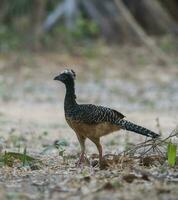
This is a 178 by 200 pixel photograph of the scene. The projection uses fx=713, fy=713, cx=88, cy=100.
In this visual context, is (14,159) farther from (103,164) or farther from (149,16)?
(149,16)

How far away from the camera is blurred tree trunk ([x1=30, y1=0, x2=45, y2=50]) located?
66.1 ft

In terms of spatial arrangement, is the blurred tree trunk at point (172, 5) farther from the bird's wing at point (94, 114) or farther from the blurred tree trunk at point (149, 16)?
the bird's wing at point (94, 114)

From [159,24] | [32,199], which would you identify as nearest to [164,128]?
[32,199]

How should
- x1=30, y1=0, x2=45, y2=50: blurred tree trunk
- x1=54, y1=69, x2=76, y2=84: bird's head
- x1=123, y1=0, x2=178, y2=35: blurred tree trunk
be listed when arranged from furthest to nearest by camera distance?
x1=123, y1=0, x2=178, y2=35: blurred tree trunk
x1=30, y1=0, x2=45, y2=50: blurred tree trunk
x1=54, y1=69, x2=76, y2=84: bird's head

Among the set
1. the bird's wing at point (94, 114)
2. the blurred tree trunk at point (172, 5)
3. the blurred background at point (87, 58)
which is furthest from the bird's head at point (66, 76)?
the blurred tree trunk at point (172, 5)

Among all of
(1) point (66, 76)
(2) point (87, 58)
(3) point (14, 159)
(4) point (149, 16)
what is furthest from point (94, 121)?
(4) point (149, 16)

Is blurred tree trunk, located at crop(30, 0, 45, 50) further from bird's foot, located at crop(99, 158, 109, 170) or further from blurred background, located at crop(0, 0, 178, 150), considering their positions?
bird's foot, located at crop(99, 158, 109, 170)

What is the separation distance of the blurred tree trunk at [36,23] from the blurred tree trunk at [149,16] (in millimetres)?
3214

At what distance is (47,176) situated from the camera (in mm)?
5645

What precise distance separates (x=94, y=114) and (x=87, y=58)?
1363 centimetres

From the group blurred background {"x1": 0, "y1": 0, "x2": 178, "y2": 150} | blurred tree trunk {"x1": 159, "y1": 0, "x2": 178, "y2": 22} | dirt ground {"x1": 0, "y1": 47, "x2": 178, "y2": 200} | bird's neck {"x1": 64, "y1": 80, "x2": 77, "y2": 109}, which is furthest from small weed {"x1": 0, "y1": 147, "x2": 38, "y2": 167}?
blurred tree trunk {"x1": 159, "y1": 0, "x2": 178, "y2": 22}

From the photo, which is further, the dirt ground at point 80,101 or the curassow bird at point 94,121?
the curassow bird at point 94,121

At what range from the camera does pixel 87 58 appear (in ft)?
64.8

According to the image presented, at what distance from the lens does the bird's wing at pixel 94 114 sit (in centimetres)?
616
